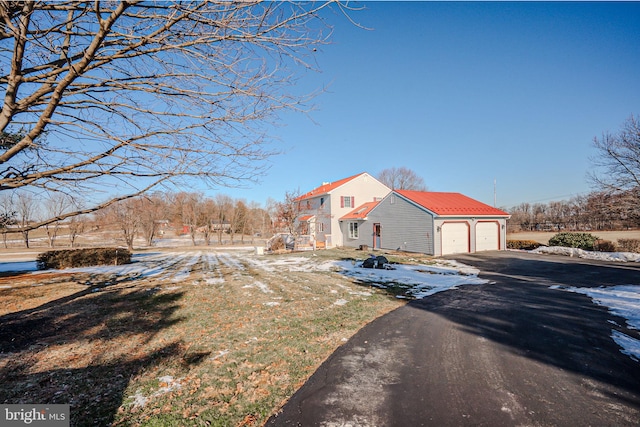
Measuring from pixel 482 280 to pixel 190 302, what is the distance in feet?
34.6

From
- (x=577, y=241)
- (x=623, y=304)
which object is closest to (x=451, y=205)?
(x=577, y=241)

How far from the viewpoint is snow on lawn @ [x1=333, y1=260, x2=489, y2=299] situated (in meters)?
9.73

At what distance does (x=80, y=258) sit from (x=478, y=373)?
20.2 metres

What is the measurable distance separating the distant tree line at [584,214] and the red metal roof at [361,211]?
52.2ft

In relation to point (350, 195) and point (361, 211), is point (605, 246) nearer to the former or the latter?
point (361, 211)

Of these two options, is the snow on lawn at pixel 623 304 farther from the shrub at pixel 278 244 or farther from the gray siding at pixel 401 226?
the shrub at pixel 278 244

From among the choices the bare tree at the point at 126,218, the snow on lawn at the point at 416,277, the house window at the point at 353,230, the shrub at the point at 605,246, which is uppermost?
the bare tree at the point at 126,218

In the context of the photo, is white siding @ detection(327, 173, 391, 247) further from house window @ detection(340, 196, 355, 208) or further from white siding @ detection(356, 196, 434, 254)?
white siding @ detection(356, 196, 434, 254)

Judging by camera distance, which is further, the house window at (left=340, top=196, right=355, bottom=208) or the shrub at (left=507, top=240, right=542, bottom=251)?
the house window at (left=340, top=196, right=355, bottom=208)

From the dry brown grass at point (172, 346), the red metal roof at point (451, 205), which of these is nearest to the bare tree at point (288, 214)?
the red metal roof at point (451, 205)

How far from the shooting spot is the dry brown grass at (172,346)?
3.20 m

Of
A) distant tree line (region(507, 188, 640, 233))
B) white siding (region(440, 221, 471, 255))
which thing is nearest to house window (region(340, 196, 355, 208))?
white siding (region(440, 221, 471, 255))

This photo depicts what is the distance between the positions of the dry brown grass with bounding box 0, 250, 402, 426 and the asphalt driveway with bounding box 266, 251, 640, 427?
1.75ft

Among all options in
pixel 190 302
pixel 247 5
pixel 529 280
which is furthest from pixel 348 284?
pixel 247 5
